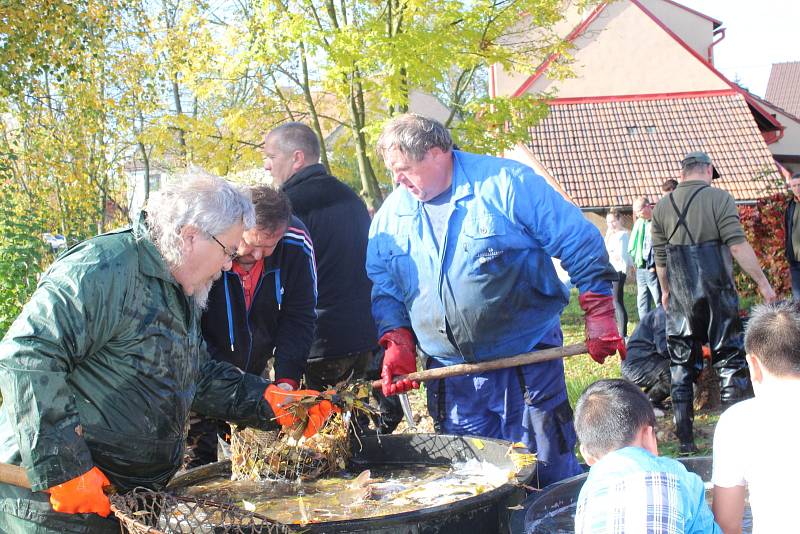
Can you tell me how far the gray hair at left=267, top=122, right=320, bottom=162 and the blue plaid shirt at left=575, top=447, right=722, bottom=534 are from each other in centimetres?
337

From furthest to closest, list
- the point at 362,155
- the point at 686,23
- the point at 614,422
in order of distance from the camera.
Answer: the point at 686,23 → the point at 362,155 → the point at 614,422

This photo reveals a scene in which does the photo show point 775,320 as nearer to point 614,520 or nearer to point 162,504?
point 614,520

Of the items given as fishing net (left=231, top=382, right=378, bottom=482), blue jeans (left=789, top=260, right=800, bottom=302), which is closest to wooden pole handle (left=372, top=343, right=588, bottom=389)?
fishing net (left=231, top=382, right=378, bottom=482)

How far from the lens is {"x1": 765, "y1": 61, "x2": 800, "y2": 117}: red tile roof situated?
43.2 metres

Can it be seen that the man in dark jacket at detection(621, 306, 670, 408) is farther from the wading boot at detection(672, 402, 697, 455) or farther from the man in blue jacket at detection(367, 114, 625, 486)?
the man in blue jacket at detection(367, 114, 625, 486)

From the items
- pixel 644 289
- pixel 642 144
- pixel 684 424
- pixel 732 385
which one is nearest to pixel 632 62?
pixel 642 144

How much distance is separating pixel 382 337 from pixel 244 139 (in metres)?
10.5

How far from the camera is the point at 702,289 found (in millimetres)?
5715

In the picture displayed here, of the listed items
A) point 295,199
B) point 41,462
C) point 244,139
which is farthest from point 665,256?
point 244,139

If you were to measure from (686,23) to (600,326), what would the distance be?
31.0 m

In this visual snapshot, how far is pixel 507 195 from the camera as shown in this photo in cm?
361

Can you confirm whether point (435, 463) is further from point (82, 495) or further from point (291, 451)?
point (82, 495)

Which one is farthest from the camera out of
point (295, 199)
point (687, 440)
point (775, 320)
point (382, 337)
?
point (687, 440)

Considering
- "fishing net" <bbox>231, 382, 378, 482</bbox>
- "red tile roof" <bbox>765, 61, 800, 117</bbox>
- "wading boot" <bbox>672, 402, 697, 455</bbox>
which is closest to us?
"fishing net" <bbox>231, 382, 378, 482</bbox>
